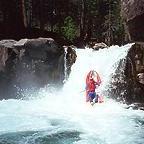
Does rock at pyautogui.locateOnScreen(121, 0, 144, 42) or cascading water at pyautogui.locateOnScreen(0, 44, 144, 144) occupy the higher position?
rock at pyautogui.locateOnScreen(121, 0, 144, 42)

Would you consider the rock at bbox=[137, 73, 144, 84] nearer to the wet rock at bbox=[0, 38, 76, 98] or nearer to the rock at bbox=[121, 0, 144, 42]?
the rock at bbox=[121, 0, 144, 42]

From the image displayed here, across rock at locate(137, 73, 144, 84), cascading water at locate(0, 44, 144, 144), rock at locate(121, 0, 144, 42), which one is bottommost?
cascading water at locate(0, 44, 144, 144)

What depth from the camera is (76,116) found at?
14.2 meters

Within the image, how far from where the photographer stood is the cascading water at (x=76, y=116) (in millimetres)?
11320

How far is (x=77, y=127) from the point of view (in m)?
12.5

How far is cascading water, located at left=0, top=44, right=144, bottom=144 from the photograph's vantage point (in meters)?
11.3

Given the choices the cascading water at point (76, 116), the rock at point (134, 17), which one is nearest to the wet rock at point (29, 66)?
the cascading water at point (76, 116)

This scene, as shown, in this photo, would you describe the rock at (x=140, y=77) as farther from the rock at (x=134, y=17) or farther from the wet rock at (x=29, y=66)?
the wet rock at (x=29, y=66)

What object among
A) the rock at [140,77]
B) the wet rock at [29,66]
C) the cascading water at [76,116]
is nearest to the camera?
the cascading water at [76,116]

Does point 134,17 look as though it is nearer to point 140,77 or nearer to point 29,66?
point 140,77

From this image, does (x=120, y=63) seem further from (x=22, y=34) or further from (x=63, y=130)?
(x=22, y=34)

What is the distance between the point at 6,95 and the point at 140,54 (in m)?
7.04

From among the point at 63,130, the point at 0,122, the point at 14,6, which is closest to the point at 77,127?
the point at 63,130

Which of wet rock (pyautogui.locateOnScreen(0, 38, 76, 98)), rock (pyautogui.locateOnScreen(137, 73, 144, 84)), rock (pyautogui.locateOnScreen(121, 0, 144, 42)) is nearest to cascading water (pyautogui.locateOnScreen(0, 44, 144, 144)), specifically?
wet rock (pyautogui.locateOnScreen(0, 38, 76, 98))
